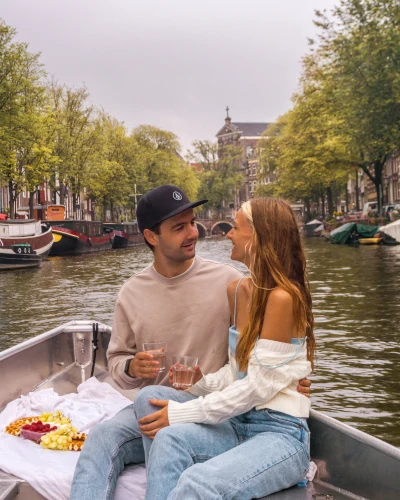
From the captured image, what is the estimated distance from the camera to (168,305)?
10.8 feet

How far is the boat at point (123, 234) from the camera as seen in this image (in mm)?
45969

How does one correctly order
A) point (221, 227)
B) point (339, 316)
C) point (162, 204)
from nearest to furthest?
1. point (162, 204)
2. point (339, 316)
3. point (221, 227)

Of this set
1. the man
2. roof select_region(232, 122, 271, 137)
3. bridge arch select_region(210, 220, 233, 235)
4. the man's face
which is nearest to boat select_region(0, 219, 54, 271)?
the man

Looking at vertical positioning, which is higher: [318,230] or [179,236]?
[179,236]

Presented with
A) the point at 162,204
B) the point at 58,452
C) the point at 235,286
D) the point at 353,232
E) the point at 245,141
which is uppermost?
the point at 245,141

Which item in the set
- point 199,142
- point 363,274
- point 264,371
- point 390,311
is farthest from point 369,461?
point 199,142

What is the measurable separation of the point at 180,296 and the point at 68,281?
16365 millimetres

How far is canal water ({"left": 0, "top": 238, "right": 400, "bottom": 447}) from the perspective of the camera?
6629 millimetres

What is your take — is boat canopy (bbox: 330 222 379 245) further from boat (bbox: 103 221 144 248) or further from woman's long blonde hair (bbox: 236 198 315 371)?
woman's long blonde hair (bbox: 236 198 315 371)

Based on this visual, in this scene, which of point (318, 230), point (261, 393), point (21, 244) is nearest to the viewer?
point (261, 393)

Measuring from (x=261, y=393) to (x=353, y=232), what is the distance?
3235 centimetres

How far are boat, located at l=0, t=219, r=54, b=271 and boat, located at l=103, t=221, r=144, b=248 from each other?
15.3 metres

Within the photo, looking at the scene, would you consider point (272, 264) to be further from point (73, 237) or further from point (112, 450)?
point (73, 237)

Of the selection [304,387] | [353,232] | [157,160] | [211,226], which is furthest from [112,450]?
[211,226]
